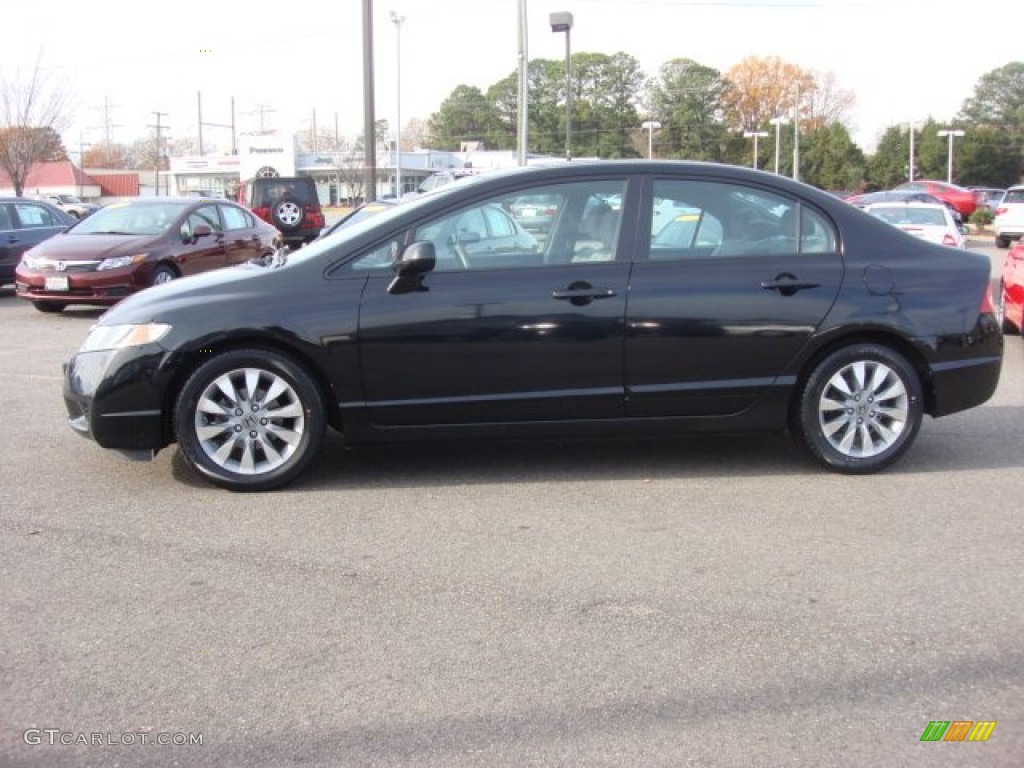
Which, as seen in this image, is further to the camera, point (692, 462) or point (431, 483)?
point (692, 462)

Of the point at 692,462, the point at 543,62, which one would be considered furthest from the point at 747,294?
the point at 543,62

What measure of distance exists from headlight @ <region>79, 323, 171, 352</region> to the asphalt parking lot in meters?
0.76

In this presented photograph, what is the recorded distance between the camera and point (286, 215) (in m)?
23.8

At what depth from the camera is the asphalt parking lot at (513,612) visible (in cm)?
304

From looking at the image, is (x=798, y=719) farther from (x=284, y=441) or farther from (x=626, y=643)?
(x=284, y=441)

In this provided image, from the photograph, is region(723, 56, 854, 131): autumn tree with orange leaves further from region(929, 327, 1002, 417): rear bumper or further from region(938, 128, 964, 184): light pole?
region(929, 327, 1002, 417): rear bumper

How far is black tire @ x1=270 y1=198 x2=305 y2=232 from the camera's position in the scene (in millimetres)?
23750

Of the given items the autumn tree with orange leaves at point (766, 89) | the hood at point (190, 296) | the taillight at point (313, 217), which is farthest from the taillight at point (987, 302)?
the autumn tree with orange leaves at point (766, 89)

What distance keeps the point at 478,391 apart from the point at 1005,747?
9.90ft

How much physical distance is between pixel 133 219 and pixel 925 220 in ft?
41.1

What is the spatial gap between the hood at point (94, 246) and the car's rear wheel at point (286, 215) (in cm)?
1034

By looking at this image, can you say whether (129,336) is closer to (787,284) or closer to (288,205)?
(787,284)

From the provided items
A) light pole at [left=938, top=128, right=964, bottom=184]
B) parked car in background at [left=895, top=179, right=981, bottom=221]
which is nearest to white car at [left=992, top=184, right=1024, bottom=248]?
parked car in background at [left=895, top=179, right=981, bottom=221]

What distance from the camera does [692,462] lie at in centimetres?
593
